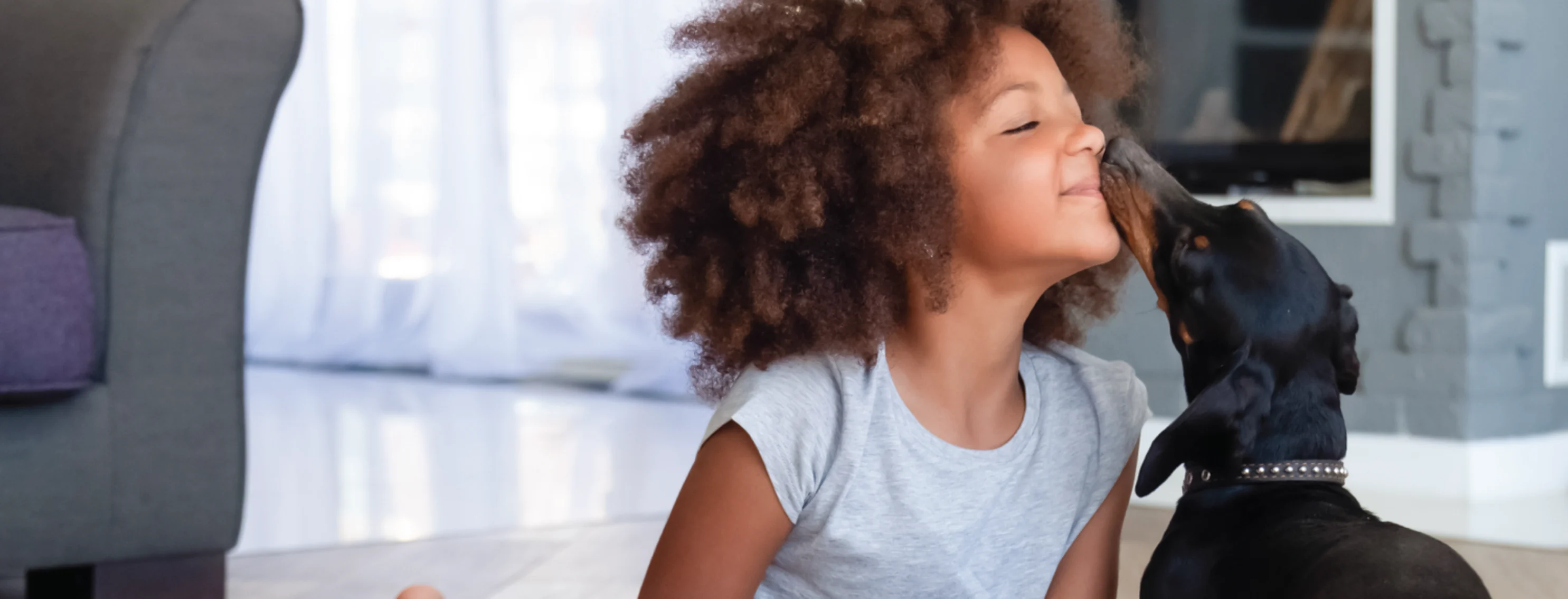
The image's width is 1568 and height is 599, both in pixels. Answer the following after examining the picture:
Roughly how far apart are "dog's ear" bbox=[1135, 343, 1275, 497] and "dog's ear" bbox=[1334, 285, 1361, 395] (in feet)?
0.23

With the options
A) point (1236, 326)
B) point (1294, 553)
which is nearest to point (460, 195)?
point (1236, 326)

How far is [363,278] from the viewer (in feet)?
14.4

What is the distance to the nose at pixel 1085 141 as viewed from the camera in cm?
108

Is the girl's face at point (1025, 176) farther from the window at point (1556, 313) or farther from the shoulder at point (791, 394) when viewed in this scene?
the window at point (1556, 313)

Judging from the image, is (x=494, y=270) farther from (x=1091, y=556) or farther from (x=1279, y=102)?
(x=1091, y=556)

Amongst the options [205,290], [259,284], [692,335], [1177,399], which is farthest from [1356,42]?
[259,284]

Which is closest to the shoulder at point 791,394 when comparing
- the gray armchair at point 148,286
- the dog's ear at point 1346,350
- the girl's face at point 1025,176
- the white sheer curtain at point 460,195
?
the girl's face at point 1025,176

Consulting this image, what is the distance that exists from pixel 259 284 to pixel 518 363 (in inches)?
43.7

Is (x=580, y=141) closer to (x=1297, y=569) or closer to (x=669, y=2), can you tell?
(x=669, y=2)

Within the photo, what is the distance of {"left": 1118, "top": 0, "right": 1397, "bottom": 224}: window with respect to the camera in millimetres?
2641

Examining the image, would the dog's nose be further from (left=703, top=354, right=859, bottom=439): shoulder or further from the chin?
(left=703, top=354, right=859, bottom=439): shoulder

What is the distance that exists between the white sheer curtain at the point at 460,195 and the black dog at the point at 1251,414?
2657mm

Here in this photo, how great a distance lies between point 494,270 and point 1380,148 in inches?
97.0

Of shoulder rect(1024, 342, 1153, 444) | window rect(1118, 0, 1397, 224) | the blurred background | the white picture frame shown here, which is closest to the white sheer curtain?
the blurred background
